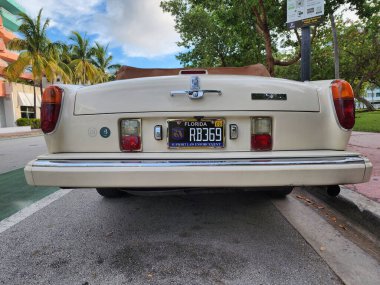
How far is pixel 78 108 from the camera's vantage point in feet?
7.82

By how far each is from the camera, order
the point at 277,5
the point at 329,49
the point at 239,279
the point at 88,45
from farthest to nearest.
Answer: the point at 88,45 < the point at 329,49 < the point at 277,5 < the point at 239,279

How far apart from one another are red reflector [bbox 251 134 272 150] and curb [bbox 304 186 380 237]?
3.95 ft

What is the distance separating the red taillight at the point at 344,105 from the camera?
2316 millimetres

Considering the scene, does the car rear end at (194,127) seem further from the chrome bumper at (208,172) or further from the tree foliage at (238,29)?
the tree foliage at (238,29)

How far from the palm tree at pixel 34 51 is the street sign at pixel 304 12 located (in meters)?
24.1

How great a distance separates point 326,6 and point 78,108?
19.1ft

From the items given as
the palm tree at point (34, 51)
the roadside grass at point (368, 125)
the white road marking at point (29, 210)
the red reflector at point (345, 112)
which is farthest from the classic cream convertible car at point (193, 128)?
the palm tree at point (34, 51)

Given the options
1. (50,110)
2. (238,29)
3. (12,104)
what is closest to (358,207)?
(50,110)

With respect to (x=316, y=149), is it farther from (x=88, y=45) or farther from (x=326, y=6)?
(x=88, y=45)

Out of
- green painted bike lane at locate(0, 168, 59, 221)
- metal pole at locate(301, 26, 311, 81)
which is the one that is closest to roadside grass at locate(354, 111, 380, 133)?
metal pole at locate(301, 26, 311, 81)

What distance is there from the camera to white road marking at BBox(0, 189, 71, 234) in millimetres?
3016

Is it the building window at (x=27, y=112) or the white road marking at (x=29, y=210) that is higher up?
the building window at (x=27, y=112)

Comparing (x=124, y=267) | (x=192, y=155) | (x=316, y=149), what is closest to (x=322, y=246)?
(x=316, y=149)

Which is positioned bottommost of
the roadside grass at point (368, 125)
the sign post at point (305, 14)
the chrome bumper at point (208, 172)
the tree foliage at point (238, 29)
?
the roadside grass at point (368, 125)
